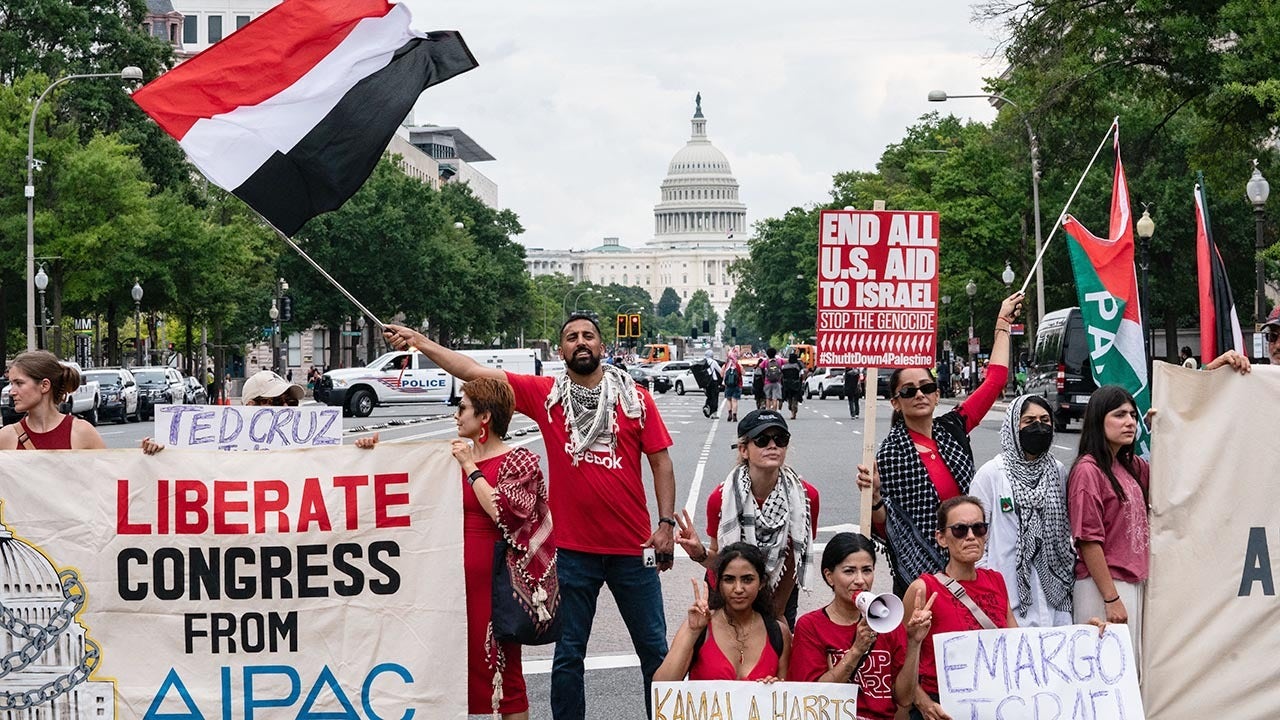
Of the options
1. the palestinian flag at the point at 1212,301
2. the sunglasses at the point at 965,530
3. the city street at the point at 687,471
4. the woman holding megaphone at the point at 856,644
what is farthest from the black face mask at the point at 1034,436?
the palestinian flag at the point at 1212,301

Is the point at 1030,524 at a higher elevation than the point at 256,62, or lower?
lower

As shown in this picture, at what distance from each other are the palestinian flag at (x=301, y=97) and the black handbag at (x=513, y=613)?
82.9 inches

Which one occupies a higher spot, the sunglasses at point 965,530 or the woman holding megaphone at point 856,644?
the sunglasses at point 965,530

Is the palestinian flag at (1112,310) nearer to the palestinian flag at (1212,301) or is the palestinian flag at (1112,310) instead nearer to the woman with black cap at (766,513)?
the palestinian flag at (1212,301)

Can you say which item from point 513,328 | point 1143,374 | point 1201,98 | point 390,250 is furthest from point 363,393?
point 513,328

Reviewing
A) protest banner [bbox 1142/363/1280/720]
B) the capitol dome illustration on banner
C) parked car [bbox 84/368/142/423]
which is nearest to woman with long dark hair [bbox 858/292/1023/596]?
protest banner [bbox 1142/363/1280/720]

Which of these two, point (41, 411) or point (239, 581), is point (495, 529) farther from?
point (41, 411)

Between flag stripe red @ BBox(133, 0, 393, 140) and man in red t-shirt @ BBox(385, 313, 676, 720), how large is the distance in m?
1.63

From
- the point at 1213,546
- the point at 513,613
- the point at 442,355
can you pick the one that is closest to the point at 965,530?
the point at 1213,546

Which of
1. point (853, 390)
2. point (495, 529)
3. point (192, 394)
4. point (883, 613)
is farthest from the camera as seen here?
point (192, 394)

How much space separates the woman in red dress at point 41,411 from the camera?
7.41m

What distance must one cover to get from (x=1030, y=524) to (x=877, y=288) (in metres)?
1.41

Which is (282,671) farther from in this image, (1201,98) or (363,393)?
(363,393)

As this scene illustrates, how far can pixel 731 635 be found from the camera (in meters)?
6.29
